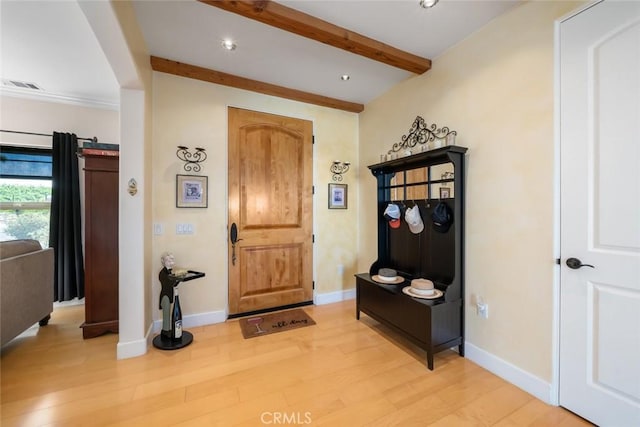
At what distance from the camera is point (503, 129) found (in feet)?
6.10

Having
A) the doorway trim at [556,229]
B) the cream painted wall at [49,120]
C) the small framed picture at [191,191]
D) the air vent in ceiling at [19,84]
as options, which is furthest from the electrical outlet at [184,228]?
the doorway trim at [556,229]

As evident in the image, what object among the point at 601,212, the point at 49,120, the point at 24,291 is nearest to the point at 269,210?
the point at 24,291

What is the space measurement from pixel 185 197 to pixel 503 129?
9.54 feet

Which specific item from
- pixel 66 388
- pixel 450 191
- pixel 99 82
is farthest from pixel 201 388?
pixel 99 82

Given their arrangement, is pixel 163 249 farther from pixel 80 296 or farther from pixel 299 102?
pixel 299 102

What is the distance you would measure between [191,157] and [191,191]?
0.36m

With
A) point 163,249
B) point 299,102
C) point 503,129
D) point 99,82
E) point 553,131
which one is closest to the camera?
point 553,131

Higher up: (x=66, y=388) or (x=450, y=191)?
(x=450, y=191)

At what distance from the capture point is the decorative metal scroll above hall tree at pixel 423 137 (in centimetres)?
218

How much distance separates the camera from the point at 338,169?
135 inches

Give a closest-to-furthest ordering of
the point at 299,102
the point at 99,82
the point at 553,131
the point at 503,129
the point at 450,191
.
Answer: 1. the point at 553,131
2. the point at 503,129
3. the point at 450,191
4. the point at 99,82
5. the point at 299,102

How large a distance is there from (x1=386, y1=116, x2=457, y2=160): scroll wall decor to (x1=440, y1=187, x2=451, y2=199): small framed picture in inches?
15.1

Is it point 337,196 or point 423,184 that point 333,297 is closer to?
point 337,196

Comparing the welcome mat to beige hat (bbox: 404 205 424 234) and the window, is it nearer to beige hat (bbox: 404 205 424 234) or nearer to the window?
beige hat (bbox: 404 205 424 234)
